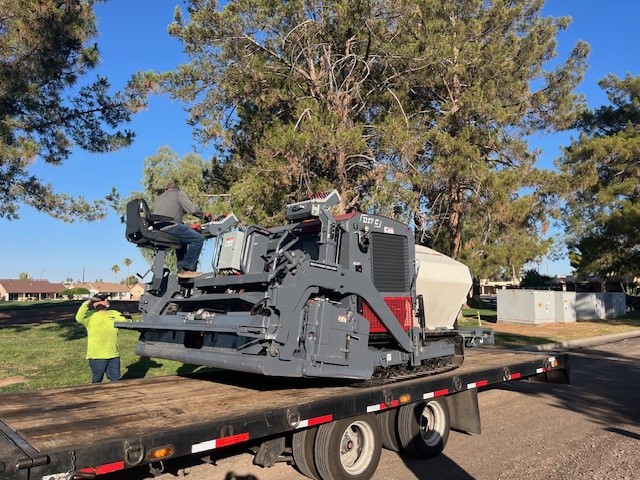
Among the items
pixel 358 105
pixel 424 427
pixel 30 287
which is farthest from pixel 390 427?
pixel 30 287

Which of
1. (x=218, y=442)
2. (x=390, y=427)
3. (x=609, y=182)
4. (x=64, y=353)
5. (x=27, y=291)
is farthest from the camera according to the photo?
(x=27, y=291)

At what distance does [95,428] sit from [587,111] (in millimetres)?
35461

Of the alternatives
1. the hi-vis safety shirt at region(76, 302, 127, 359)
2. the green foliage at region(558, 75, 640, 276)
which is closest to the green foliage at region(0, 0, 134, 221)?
the hi-vis safety shirt at region(76, 302, 127, 359)

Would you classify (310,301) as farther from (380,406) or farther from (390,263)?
(390,263)

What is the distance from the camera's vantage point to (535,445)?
21.7 ft

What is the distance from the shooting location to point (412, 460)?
6.03 m

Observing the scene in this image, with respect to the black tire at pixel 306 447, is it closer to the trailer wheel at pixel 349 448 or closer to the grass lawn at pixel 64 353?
the trailer wheel at pixel 349 448

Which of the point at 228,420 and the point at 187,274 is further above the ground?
the point at 187,274

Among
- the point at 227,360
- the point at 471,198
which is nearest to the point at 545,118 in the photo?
the point at 471,198

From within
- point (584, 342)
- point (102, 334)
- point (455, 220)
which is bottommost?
point (584, 342)

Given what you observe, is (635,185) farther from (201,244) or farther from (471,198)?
(201,244)

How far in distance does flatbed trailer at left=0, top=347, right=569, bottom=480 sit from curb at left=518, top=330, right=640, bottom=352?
10297mm

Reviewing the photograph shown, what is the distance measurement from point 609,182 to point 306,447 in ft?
102

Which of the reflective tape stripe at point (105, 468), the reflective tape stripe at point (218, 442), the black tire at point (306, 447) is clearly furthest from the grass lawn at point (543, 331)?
the reflective tape stripe at point (105, 468)
